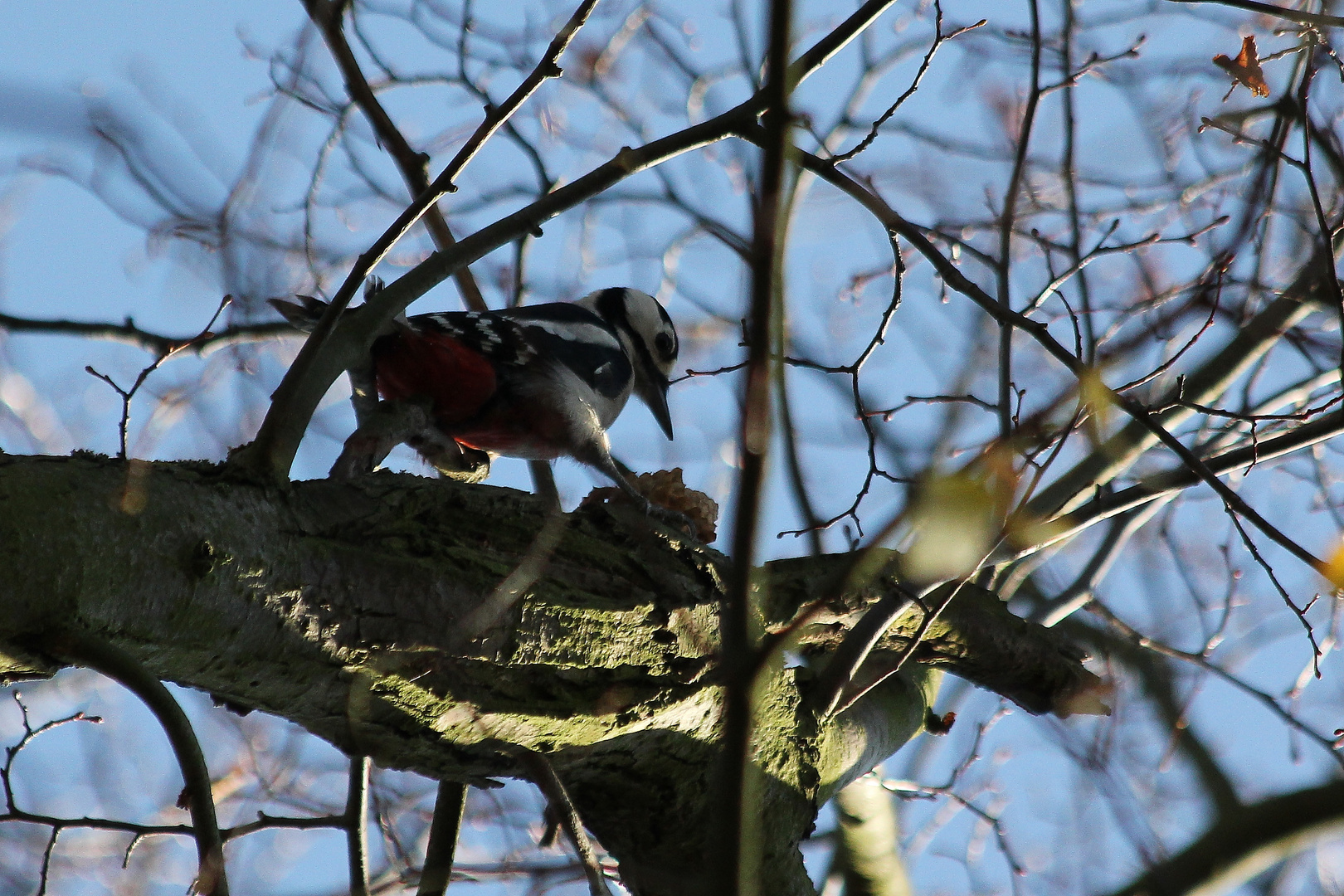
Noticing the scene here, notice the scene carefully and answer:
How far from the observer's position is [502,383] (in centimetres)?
371

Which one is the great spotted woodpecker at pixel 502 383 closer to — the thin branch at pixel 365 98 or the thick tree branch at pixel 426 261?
the thin branch at pixel 365 98

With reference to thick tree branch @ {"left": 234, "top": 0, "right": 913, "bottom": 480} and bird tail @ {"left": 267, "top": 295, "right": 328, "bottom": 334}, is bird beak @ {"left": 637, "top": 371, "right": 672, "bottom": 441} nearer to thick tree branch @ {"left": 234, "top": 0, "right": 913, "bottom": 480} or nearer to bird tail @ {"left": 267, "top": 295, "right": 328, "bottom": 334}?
bird tail @ {"left": 267, "top": 295, "right": 328, "bottom": 334}

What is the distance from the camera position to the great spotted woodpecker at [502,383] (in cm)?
352

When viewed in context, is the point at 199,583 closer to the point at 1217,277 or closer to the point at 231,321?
the point at 231,321

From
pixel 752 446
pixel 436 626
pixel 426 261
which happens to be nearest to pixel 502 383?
pixel 426 261

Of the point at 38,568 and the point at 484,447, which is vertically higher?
the point at 484,447

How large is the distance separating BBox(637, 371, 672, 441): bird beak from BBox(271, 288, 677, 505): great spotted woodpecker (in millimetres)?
621

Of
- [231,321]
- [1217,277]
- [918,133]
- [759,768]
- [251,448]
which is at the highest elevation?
[918,133]

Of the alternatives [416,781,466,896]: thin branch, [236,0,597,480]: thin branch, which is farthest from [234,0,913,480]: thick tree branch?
[416,781,466,896]: thin branch

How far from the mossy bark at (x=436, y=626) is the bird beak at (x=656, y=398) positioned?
6.52 feet

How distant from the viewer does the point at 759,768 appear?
259 centimetres

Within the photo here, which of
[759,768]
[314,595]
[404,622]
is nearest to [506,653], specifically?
[404,622]

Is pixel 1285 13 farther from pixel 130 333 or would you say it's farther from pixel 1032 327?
pixel 130 333

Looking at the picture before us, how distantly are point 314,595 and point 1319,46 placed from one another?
2.47 m
